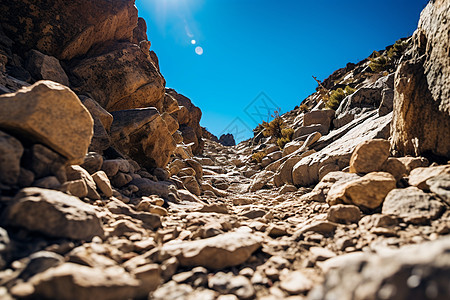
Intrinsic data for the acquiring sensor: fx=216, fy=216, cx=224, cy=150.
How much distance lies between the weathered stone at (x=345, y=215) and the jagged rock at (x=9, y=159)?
3916 millimetres

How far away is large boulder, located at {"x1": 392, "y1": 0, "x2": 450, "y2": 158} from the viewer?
3.47 meters

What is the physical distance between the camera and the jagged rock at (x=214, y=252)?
6.64ft

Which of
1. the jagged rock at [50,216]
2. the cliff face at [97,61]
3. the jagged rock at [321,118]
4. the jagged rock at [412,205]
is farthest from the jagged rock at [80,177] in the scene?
the jagged rock at [321,118]

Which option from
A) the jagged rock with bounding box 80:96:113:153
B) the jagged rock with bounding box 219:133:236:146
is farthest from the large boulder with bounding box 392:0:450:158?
the jagged rock with bounding box 219:133:236:146

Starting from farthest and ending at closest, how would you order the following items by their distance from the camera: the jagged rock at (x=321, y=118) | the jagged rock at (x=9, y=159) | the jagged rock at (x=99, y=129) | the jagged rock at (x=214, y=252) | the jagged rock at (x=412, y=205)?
the jagged rock at (x=321, y=118) → the jagged rock at (x=99, y=129) → the jagged rock at (x=412, y=205) → the jagged rock at (x=9, y=159) → the jagged rock at (x=214, y=252)

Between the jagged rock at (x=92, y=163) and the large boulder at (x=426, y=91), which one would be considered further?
the jagged rock at (x=92, y=163)

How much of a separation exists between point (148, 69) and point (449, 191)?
10288 millimetres

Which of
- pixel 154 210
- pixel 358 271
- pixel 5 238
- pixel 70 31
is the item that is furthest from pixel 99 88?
pixel 358 271

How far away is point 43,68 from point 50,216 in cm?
639

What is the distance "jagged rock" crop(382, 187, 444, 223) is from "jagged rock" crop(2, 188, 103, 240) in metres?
3.53

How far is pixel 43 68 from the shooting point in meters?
6.26

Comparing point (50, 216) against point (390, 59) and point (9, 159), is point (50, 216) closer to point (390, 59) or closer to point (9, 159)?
point (9, 159)

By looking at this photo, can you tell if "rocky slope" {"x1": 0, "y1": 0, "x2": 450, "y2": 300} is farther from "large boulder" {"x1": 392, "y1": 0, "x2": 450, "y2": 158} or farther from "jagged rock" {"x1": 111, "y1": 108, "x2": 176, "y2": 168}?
"jagged rock" {"x1": 111, "y1": 108, "x2": 176, "y2": 168}

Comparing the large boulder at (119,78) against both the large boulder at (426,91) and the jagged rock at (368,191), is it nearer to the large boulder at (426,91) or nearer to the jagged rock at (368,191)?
the jagged rock at (368,191)
